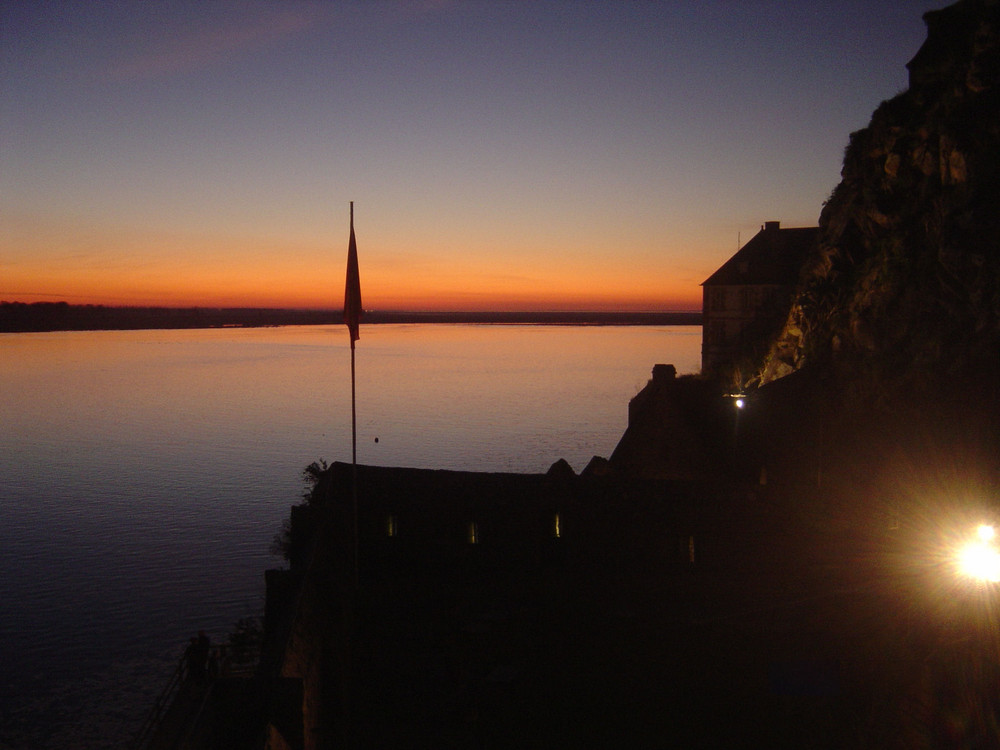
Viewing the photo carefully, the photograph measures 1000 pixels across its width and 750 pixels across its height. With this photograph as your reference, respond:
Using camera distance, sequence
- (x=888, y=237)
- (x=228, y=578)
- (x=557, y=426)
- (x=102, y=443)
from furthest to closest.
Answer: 1. (x=557, y=426)
2. (x=102, y=443)
3. (x=228, y=578)
4. (x=888, y=237)

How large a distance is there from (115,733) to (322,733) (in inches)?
620

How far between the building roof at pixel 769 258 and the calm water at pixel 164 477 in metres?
29.6

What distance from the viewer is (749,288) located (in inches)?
2158

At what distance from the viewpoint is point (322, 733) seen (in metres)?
20.4

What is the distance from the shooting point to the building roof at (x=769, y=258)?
54112 mm

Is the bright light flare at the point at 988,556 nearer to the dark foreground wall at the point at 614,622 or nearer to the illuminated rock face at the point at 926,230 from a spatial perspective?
the dark foreground wall at the point at 614,622

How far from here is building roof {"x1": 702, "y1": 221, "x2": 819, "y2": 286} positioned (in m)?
54.1

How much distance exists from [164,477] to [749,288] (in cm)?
5422

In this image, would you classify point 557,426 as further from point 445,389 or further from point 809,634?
point 809,634

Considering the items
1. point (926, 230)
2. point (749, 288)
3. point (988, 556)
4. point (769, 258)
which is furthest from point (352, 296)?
point (769, 258)

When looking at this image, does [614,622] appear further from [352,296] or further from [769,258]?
[769,258]

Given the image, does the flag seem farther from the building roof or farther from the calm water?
the building roof

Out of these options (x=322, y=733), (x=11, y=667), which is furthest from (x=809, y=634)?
(x=11, y=667)

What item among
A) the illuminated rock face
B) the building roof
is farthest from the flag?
the building roof
